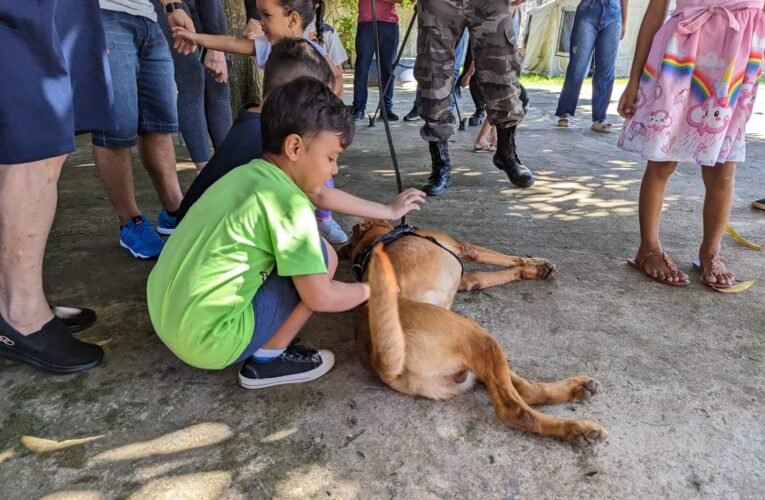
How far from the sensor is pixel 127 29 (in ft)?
8.46

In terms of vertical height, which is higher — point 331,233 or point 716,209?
point 716,209

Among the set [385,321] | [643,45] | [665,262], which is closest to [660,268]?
[665,262]

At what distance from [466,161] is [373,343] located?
3817mm

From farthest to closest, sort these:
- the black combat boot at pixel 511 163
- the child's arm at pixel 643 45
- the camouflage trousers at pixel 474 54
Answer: the black combat boot at pixel 511 163
the camouflage trousers at pixel 474 54
the child's arm at pixel 643 45

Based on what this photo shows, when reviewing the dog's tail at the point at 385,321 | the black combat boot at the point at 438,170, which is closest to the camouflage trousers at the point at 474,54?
the black combat boot at the point at 438,170

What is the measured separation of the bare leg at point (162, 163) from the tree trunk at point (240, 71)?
2.99m

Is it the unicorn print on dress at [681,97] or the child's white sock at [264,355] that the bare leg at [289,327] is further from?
the unicorn print on dress at [681,97]

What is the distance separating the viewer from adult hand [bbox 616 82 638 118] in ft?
8.44

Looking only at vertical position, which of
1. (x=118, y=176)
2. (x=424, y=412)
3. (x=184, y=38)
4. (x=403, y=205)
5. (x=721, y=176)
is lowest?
(x=424, y=412)

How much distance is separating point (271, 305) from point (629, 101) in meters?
2.11

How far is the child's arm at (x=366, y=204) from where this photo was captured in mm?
2133

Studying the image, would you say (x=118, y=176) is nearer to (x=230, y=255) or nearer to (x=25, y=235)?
(x=25, y=235)

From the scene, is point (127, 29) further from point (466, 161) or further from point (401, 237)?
point (466, 161)

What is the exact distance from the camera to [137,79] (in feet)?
9.05
